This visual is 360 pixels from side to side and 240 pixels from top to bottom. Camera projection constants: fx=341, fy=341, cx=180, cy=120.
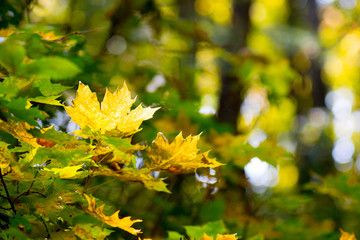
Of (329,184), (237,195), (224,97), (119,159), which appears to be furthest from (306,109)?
(119,159)

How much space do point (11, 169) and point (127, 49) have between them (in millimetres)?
2109

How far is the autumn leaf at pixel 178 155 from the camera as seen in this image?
69cm

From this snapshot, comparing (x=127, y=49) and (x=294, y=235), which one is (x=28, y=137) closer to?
(x=294, y=235)

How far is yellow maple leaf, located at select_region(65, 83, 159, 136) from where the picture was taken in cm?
65

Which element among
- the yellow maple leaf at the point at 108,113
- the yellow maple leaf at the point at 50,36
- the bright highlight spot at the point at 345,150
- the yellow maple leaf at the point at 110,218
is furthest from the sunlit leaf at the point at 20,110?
the bright highlight spot at the point at 345,150

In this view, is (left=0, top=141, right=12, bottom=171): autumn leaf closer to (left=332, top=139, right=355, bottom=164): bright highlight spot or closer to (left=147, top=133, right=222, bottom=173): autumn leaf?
(left=147, top=133, right=222, bottom=173): autumn leaf

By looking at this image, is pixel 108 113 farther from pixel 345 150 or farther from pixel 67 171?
pixel 345 150

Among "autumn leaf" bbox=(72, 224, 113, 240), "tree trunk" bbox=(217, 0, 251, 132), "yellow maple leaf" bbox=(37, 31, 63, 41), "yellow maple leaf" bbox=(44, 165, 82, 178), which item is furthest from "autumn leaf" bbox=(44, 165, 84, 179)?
"tree trunk" bbox=(217, 0, 251, 132)

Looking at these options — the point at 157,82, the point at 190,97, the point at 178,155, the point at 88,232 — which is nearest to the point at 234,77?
the point at 190,97

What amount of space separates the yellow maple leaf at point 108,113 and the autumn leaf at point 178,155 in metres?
0.08

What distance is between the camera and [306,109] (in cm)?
851

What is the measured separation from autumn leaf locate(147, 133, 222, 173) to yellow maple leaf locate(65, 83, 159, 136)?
76mm

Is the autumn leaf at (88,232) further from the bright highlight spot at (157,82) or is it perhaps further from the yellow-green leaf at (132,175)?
the bright highlight spot at (157,82)

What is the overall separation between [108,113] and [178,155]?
6.4 inches
